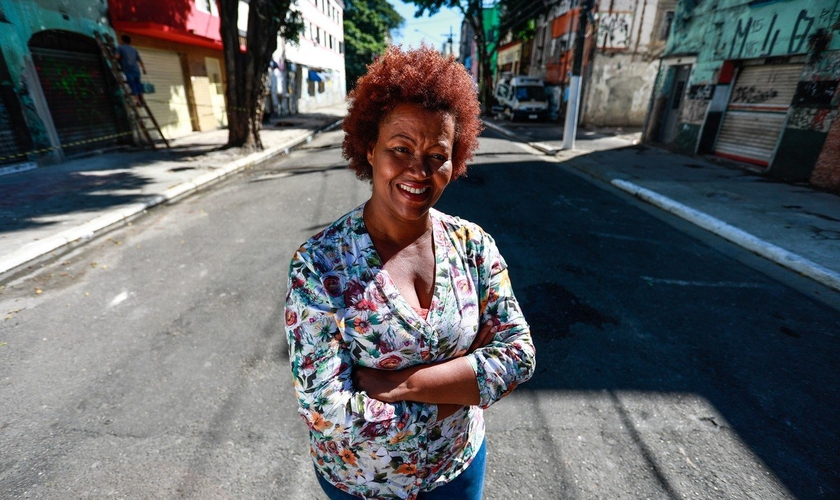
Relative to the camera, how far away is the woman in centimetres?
120

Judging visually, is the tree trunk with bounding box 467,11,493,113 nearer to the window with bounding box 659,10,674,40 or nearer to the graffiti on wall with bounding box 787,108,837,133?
the window with bounding box 659,10,674,40

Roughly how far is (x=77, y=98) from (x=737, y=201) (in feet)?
53.8

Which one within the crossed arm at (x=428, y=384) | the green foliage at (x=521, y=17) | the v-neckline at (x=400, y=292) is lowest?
the crossed arm at (x=428, y=384)

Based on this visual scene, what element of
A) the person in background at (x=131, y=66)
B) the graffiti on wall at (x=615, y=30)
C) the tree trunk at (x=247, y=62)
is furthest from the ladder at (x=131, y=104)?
the graffiti on wall at (x=615, y=30)

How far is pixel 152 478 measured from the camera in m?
2.29

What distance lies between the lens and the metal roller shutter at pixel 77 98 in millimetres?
10258

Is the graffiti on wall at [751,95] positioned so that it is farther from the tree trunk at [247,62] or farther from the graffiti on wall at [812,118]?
the tree trunk at [247,62]

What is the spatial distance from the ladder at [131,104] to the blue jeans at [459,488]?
13853 millimetres

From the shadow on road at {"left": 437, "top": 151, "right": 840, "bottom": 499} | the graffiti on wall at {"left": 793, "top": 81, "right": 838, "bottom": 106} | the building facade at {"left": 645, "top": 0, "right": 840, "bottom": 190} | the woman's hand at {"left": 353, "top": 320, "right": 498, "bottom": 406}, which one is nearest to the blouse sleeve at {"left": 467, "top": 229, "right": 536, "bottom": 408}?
the woman's hand at {"left": 353, "top": 320, "right": 498, "bottom": 406}

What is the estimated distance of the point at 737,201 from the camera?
764 cm

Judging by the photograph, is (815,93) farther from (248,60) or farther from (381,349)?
(248,60)

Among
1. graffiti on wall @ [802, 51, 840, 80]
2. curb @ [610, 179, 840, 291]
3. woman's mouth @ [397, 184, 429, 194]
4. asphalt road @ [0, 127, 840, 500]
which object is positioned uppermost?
graffiti on wall @ [802, 51, 840, 80]

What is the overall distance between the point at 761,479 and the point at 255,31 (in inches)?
522

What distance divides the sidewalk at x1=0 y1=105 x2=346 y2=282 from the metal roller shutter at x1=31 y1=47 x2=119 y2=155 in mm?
637
